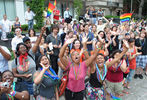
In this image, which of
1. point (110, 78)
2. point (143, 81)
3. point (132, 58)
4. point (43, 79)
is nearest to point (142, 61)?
point (143, 81)

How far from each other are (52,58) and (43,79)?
7.22ft

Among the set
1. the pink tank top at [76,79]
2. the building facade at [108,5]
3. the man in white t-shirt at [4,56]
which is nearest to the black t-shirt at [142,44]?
the pink tank top at [76,79]

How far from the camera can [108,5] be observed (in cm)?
3102

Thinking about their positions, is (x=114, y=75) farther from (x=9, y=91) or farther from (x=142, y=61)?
(x=142, y=61)

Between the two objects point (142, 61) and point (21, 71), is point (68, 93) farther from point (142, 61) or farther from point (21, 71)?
point (142, 61)

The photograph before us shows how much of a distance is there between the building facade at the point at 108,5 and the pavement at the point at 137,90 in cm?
2521

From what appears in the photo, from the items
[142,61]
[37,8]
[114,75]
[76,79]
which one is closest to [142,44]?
[142,61]

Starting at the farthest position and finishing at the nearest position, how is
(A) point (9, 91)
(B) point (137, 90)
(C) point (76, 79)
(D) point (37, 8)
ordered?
(D) point (37, 8), (B) point (137, 90), (C) point (76, 79), (A) point (9, 91)

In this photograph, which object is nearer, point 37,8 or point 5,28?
point 5,28

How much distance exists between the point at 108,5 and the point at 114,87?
99.3 ft

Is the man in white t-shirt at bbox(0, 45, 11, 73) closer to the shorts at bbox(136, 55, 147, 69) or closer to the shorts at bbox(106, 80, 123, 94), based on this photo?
the shorts at bbox(106, 80, 123, 94)

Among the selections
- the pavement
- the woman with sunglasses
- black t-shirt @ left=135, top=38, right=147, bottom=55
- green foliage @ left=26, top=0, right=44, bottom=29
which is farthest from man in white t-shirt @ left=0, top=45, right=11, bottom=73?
green foliage @ left=26, top=0, right=44, bottom=29

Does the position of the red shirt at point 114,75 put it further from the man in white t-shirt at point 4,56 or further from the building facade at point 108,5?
the building facade at point 108,5

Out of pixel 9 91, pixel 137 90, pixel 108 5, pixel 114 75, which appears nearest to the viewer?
pixel 9 91
